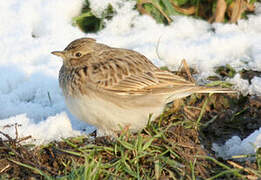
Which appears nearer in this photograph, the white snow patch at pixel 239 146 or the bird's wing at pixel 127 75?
the white snow patch at pixel 239 146

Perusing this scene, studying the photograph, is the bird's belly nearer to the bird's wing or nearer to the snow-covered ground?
the bird's wing

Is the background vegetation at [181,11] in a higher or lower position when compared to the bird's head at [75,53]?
higher

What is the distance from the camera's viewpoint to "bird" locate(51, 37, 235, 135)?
490cm

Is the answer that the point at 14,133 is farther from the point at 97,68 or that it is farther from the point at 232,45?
the point at 232,45

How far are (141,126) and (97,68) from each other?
89 centimetres

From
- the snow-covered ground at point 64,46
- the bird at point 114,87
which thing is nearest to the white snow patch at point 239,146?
the snow-covered ground at point 64,46

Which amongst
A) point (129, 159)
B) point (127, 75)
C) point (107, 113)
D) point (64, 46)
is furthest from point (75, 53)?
point (64, 46)

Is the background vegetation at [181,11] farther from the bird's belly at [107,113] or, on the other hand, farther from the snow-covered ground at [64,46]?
the bird's belly at [107,113]

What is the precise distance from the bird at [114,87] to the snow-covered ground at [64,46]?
682 millimetres

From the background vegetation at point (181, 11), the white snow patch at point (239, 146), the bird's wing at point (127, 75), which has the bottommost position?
the white snow patch at point (239, 146)

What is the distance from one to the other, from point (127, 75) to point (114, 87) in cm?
30

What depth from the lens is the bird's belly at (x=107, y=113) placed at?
4.82 meters

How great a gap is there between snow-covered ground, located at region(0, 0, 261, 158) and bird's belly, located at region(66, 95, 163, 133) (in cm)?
61

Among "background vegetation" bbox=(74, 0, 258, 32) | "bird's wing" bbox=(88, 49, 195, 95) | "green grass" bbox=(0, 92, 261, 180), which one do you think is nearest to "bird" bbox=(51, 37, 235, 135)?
"bird's wing" bbox=(88, 49, 195, 95)
